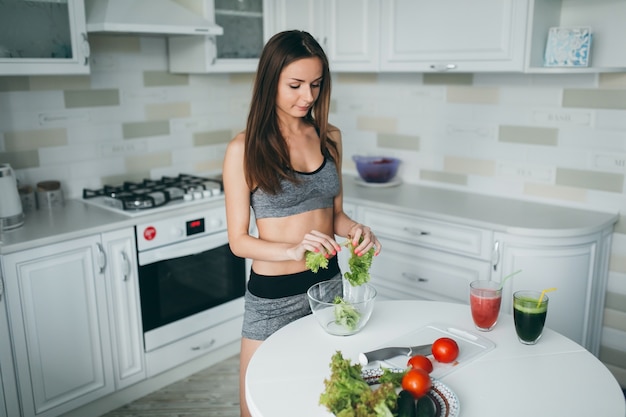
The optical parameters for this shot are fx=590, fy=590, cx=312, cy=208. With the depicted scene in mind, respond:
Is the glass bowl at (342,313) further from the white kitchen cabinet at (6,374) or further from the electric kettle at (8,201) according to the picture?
the electric kettle at (8,201)

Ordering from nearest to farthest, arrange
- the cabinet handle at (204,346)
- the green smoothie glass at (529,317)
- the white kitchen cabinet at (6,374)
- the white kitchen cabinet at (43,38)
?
the green smoothie glass at (529,317) < the white kitchen cabinet at (6,374) < the white kitchen cabinet at (43,38) < the cabinet handle at (204,346)

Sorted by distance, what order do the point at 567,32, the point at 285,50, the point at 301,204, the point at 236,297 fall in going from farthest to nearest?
the point at 236,297 → the point at 567,32 → the point at 301,204 → the point at 285,50

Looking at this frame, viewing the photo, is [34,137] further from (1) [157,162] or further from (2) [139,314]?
(2) [139,314]

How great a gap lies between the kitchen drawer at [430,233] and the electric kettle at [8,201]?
5.44 feet

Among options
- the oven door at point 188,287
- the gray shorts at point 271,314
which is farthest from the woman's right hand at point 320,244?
the oven door at point 188,287

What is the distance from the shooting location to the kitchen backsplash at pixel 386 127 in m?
2.77

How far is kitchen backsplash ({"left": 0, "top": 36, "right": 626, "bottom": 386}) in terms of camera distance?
277 centimetres

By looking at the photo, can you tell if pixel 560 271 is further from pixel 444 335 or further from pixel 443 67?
pixel 444 335

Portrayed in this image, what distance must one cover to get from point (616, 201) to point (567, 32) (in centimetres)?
81

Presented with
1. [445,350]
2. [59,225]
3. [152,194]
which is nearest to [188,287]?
[152,194]

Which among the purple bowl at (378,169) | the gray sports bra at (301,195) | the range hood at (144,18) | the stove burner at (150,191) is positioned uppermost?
the range hood at (144,18)

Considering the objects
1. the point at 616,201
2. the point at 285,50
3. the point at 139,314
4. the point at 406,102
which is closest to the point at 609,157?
the point at 616,201

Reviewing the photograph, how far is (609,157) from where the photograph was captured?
273 cm

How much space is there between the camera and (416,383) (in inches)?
48.1
